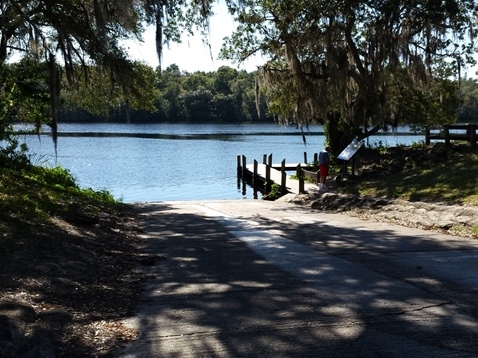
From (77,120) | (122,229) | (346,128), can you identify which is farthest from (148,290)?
(77,120)

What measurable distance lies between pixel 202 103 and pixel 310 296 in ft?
401

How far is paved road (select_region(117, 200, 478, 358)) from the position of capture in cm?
495

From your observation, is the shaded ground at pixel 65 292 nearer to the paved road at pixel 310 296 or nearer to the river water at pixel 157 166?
the paved road at pixel 310 296

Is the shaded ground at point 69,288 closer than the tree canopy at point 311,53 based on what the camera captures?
Yes

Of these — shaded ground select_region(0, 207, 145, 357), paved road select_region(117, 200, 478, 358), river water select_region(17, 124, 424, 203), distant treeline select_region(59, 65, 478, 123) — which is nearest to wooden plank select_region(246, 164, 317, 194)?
river water select_region(17, 124, 424, 203)

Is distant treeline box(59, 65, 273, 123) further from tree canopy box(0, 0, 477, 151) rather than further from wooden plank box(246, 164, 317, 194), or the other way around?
tree canopy box(0, 0, 477, 151)

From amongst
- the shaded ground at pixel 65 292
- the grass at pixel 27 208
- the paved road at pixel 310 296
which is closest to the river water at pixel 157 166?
the grass at pixel 27 208

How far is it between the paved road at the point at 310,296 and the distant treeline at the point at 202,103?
10704cm

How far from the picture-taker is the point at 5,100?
54.0 feet

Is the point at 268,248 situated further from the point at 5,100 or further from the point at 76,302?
the point at 5,100

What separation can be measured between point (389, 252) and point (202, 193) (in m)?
23.8

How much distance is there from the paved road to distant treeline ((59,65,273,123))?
107 metres

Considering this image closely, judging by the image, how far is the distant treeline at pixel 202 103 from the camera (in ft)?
398

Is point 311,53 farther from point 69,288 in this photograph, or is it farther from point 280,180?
point 69,288
